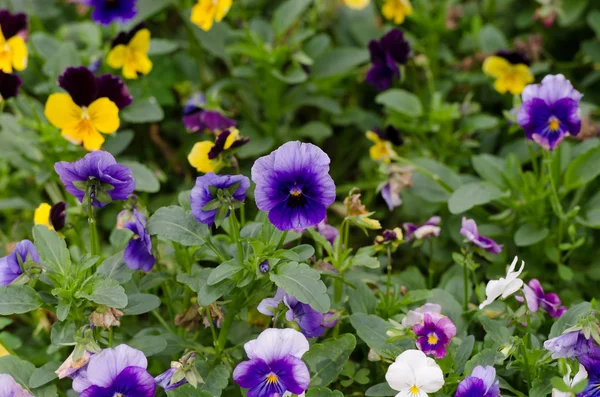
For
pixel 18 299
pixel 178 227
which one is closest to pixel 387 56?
pixel 178 227

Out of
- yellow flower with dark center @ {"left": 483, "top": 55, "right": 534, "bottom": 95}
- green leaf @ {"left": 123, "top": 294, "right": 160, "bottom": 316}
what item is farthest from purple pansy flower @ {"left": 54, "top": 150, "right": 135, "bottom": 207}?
yellow flower with dark center @ {"left": 483, "top": 55, "right": 534, "bottom": 95}

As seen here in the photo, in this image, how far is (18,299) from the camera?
5.01 feet

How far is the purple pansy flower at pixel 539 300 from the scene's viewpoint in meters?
1.67

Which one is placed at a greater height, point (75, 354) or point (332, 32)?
point (332, 32)

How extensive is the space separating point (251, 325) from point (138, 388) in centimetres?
42

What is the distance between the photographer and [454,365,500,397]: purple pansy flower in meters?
1.39

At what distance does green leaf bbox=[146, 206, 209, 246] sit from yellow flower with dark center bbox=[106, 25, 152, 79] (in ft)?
2.73

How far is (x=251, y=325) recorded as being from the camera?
1802 millimetres

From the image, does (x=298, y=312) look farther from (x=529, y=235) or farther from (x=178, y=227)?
(x=529, y=235)

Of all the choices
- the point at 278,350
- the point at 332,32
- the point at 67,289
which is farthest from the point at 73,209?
the point at 332,32

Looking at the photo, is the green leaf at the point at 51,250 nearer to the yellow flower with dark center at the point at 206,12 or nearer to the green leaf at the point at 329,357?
the green leaf at the point at 329,357

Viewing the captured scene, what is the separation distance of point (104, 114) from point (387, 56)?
0.87 m

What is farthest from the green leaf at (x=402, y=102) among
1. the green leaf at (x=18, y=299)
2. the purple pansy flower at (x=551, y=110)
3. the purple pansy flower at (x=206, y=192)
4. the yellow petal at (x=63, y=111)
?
the green leaf at (x=18, y=299)

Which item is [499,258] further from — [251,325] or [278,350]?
[278,350]
